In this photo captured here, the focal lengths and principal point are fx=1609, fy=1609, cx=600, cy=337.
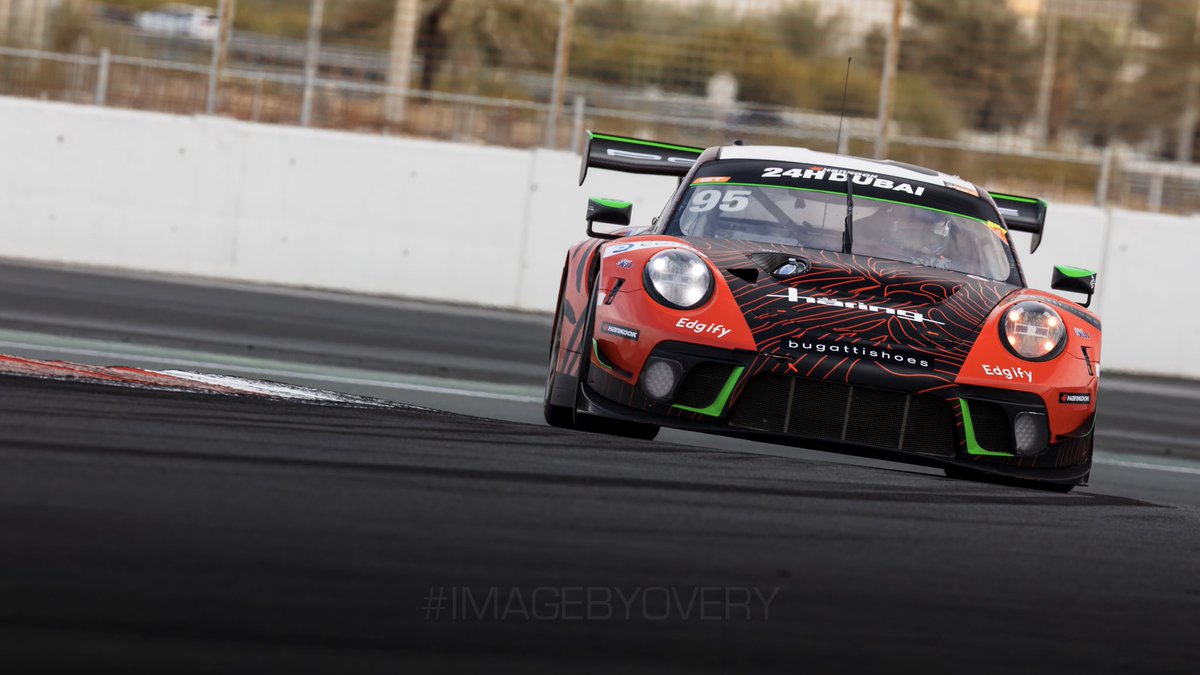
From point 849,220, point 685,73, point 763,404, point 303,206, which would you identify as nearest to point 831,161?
point 849,220

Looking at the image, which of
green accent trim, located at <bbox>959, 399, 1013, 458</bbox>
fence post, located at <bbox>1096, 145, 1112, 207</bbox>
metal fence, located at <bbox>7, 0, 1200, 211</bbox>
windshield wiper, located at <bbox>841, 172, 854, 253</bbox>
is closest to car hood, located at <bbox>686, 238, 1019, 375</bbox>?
green accent trim, located at <bbox>959, 399, 1013, 458</bbox>

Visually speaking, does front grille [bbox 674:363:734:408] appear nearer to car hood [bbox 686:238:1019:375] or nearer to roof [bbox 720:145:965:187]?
car hood [bbox 686:238:1019:375]

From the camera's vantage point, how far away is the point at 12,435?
324 cm

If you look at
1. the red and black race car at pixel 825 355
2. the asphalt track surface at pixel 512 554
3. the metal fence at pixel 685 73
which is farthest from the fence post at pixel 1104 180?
the asphalt track surface at pixel 512 554

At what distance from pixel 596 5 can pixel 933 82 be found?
116 inches

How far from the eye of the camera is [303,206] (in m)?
12.4

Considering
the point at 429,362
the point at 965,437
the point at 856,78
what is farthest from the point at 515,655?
the point at 856,78

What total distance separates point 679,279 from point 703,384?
40 cm

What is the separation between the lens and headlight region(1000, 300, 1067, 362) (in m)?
5.43

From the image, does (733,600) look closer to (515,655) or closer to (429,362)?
(515,655)

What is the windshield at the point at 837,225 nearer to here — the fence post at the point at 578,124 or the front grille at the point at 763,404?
the front grille at the point at 763,404

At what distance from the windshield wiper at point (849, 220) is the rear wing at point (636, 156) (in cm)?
101

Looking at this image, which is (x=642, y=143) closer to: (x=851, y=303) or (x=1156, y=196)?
(x=851, y=303)

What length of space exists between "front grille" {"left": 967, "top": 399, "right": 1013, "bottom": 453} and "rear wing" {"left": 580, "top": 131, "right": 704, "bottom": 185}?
8.35ft
